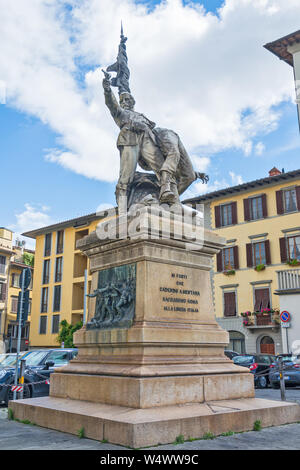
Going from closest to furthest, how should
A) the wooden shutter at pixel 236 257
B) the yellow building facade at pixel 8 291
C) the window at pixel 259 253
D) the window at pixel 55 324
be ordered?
the window at pixel 259 253 < the wooden shutter at pixel 236 257 < the window at pixel 55 324 < the yellow building facade at pixel 8 291

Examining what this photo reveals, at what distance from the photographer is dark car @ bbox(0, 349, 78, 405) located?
447 inches

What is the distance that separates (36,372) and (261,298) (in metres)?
26.4

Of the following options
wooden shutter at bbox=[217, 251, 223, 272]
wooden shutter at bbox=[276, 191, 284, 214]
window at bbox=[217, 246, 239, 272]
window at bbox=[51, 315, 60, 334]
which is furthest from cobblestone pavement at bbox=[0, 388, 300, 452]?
window at bbox=[51, 315, 60, 334]

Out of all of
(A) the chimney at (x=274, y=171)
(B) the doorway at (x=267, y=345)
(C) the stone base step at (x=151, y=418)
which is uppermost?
(A) the chimney at (x=274, y=171)

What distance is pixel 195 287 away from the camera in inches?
273

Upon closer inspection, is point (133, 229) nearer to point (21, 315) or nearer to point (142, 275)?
point (142, 275)

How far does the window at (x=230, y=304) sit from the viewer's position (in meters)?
37.0

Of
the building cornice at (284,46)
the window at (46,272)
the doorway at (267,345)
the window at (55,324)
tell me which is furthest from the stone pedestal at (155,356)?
the window at (46,272)

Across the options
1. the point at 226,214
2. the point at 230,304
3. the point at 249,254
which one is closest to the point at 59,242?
the point at 226,214

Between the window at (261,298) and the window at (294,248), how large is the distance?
314cm

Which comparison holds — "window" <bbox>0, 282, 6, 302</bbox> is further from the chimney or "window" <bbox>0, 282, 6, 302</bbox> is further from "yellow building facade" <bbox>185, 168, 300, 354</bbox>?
the chimney

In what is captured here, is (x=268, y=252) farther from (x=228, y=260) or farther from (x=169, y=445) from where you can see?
(x=169, y=445)

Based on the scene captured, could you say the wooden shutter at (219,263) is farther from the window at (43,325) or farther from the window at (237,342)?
the window at (43,325)

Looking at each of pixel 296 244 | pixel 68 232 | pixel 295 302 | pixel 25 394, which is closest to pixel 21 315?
pixel 25 394
